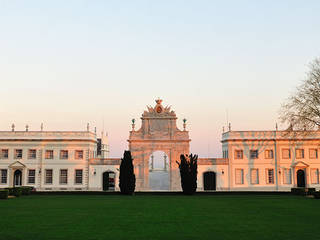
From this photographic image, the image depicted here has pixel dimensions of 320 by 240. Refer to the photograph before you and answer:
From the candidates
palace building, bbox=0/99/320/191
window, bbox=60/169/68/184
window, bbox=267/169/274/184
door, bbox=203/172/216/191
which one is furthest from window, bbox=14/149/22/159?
window, bbox=267/169/274/184

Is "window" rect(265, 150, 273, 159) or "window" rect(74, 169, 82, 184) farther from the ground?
"window" rect(265, 150, 273, 159)

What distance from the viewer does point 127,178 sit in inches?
1608

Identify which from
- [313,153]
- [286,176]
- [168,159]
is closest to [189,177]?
[168,159]

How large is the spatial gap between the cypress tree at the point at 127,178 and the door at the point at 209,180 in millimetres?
13156

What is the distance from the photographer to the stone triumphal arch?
49812 millimetres

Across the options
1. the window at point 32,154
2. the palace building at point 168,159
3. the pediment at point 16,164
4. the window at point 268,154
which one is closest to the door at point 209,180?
the palace building at point 168,159

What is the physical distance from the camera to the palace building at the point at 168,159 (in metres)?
49.9

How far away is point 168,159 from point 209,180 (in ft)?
20.8

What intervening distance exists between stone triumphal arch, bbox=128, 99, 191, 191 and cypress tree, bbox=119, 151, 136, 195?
7974 millimetres

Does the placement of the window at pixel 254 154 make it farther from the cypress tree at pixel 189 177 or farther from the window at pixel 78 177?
the window at pixel 78 177

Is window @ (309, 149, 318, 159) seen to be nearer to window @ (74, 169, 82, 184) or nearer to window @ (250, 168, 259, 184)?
window @ (250, 168, 259, 184)

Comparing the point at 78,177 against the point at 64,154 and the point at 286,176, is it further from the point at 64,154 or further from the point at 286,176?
the point at 286,176
